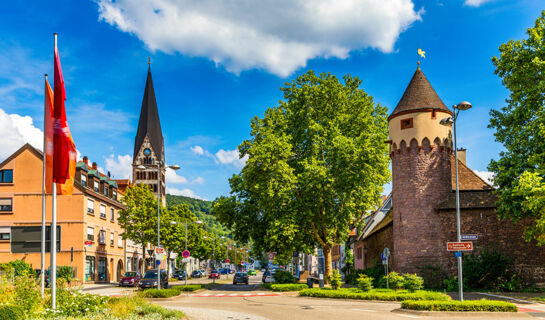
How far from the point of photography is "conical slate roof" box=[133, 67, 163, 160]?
3942 inches

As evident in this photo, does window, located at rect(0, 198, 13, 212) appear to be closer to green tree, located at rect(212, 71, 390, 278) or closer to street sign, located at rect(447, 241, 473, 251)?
green tree, located at rect(212, 71, 390, 278)

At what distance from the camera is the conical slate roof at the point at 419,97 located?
33.5 m

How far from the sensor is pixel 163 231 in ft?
186

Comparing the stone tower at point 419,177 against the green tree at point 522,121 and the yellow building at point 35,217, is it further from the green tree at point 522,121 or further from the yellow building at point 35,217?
the yellow building at point 35,217

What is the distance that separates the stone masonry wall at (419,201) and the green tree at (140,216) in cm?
2955

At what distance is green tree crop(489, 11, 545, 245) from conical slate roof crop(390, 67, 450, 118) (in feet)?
17.5

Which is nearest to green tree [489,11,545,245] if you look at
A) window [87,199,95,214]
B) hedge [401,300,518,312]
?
hedge [401,300,518,312]

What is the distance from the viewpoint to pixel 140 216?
54.1m

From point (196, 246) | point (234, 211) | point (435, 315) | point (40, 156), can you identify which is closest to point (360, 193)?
point (234, 211)

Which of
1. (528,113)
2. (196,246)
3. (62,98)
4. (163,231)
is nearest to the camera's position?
(62,98)

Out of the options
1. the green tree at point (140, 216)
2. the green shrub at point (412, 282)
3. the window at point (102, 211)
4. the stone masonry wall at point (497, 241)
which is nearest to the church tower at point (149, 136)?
the window at point (102, 211)

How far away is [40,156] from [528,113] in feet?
143

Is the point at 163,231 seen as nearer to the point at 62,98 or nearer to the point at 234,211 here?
the point at 234,211

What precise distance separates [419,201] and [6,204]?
40.1 metres
